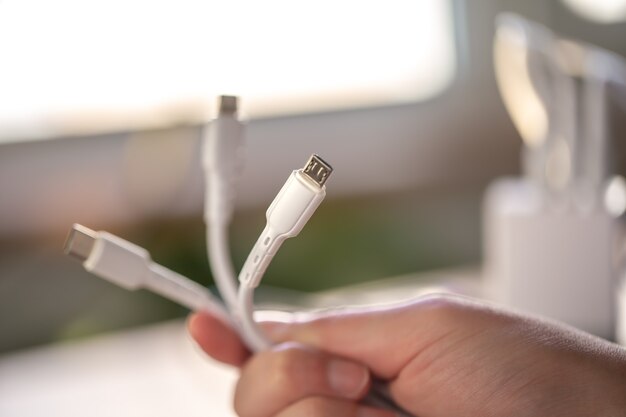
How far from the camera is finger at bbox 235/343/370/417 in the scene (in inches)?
17.1

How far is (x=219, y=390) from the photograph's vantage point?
71cm

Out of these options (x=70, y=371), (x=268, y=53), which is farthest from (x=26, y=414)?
(x=268, y=53)

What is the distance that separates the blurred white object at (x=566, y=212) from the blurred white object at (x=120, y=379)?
12.3 inches

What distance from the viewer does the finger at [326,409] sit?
43 centimetres

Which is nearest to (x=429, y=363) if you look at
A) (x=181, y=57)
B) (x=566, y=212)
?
(x=566, y=212)

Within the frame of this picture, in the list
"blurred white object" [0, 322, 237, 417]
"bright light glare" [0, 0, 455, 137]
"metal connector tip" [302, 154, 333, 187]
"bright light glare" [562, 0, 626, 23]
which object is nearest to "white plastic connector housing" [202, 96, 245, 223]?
"metal connector tip" [302, 154, 333, 187]

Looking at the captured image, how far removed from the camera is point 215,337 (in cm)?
46

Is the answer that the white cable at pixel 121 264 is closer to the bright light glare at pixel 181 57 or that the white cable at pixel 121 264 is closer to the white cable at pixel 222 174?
the white cable at pixel 222 174

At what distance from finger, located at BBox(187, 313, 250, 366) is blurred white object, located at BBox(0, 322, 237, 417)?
189mm

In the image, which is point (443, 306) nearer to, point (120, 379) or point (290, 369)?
point (290, 369)

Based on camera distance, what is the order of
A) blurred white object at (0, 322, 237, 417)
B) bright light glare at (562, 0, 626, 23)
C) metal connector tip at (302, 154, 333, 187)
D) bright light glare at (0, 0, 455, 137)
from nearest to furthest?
metal connector tip at (302, 154, 333, 187) < blurred white object at (0, 322, 237, 417) < bright light glare at (0, 0, 455, 137) < bright light glare at (562, 0, 626, 23)

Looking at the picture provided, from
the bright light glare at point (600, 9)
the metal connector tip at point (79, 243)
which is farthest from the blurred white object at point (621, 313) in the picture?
the bright light glare at point (600, 9)

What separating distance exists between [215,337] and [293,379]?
0.20 ft

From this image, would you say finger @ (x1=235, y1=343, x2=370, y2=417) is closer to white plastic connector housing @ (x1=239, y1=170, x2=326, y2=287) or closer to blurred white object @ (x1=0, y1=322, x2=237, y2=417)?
white plastic connector housing @ (x1=239, y1=170, x2=326, y2=287)
